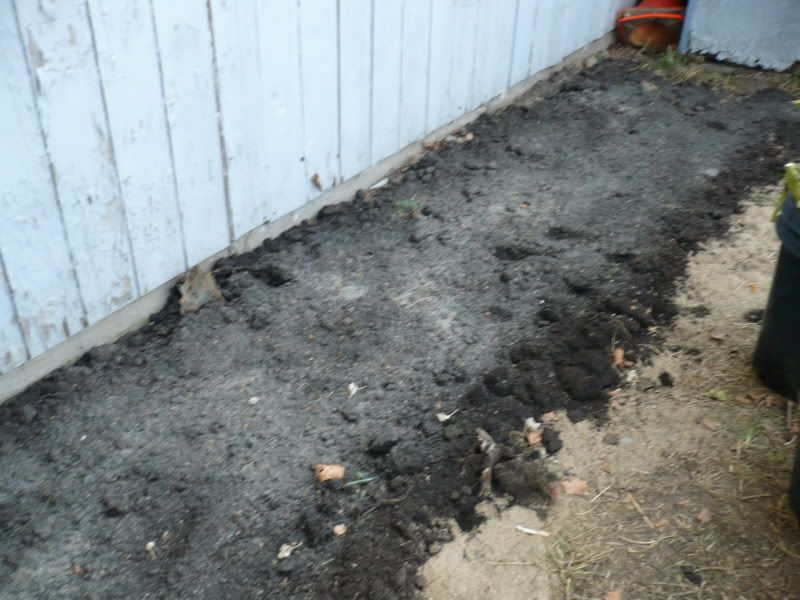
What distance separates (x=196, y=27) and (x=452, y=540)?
1.81 m

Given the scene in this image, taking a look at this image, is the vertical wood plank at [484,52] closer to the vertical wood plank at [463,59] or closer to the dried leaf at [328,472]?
the vertical wood plank at [463,59]

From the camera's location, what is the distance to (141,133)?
281 centimetres

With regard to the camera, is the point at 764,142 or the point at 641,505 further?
the point at 764,142

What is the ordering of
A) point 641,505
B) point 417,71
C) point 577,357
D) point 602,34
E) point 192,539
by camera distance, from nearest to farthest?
point 192,539, point 641,505, point 577,357, point 417,71, point 602,34

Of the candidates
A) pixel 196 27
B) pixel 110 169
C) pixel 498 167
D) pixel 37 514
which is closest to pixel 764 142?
pixel 498 167

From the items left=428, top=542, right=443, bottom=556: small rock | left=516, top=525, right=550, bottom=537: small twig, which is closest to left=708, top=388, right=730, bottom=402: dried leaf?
left=516, top=525, right=550, bottom=537: small twig

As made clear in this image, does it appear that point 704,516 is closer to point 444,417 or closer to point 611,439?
point 611,439

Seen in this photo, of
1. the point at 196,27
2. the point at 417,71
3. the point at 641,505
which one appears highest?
the point at 196,27

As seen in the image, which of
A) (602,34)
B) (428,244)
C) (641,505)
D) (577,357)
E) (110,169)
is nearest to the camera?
(641,505)

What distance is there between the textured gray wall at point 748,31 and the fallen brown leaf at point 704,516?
386 centimetres

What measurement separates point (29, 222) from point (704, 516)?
84.0 inches

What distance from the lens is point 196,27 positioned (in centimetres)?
288

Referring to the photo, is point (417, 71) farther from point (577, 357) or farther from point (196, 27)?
point (577, 357)

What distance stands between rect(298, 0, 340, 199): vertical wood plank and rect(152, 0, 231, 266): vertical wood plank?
0.33m
